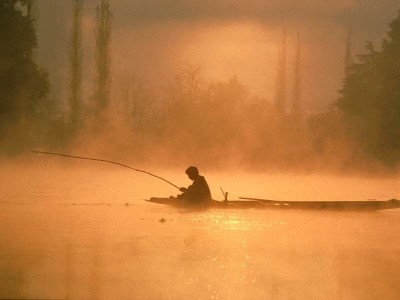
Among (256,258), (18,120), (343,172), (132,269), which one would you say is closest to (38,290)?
(132,269)

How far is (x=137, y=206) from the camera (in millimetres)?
24891

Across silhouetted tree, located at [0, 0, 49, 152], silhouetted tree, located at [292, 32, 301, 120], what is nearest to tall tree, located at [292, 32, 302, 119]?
silhouetted tree, located at [292, 32, 301, 120]

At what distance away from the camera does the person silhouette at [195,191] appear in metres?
21.1

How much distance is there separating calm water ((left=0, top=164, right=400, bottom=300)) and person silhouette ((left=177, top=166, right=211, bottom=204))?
1.21 feet

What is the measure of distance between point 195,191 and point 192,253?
8255 mm

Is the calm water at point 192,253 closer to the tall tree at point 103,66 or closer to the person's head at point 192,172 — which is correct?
the person's head at point 192,172

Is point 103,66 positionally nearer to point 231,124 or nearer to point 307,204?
point 231,124

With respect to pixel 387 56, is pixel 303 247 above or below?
below

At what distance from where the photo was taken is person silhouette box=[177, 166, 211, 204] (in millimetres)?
21125

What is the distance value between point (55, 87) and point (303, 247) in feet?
209

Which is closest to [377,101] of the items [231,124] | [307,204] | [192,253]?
[231,124]

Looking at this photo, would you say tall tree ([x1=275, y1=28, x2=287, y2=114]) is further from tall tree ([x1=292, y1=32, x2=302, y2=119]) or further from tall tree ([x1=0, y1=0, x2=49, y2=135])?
tall tree ([x1=0, y1=0, x2=49, y2=135])

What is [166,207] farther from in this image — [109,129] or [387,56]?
[109,129]

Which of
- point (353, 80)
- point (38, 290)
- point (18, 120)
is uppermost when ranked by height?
point (353, 80)
